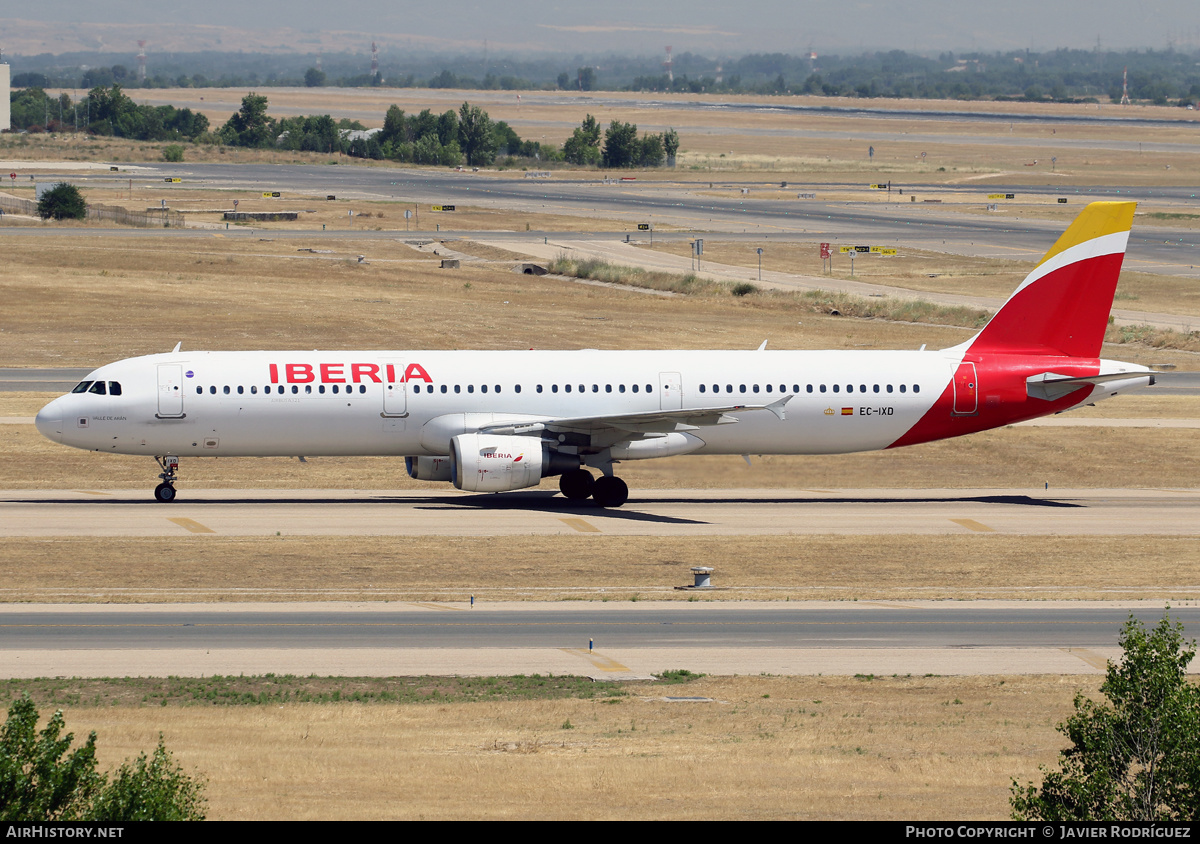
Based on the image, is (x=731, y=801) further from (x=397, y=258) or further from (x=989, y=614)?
(x=397, y=258)

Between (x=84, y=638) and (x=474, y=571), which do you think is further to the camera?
→ (x=474, y=571)

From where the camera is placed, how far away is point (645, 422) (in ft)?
161

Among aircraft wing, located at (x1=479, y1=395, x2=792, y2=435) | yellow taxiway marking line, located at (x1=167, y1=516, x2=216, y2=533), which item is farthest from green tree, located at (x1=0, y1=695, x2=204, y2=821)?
aircraft wing, located at (x1=479, y1=395, x2=792, y2=435)

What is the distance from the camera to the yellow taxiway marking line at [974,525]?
48406 mm

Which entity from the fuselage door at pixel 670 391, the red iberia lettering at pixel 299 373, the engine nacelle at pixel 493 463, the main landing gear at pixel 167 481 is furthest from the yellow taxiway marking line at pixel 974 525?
the main landing gear at pixel 167 481

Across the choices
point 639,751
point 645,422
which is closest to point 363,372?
point 645,422

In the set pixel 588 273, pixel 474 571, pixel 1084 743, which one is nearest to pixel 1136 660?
pixel 1084 743

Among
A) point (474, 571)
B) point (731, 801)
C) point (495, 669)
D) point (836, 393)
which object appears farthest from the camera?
point (836, 393)

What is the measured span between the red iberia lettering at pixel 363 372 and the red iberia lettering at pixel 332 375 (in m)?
0.34

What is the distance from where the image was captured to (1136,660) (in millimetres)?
21359

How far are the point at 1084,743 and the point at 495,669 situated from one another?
14594 mm

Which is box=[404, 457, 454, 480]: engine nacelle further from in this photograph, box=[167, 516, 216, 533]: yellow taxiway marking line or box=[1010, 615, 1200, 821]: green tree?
box=[1010, 615, 1200, 821]: green tree

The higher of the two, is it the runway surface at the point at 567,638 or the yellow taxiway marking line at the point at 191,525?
the runway surface at the point at 567,638

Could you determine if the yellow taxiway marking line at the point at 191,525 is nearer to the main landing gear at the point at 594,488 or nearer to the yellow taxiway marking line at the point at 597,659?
the main landing gear at the point at 594,488
